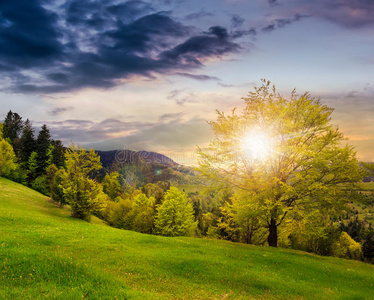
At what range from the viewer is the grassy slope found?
9.73 metres

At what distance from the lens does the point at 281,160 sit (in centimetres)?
2184

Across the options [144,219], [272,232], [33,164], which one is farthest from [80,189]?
[33,164]

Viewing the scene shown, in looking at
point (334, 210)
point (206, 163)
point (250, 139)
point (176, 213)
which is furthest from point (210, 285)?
point (176, 213)

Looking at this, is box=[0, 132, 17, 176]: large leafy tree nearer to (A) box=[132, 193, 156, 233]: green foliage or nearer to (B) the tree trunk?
(A) box=[132, 193, 156, 233]: green foliage

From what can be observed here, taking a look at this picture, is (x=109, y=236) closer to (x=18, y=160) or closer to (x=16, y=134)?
(x=18, y=160)

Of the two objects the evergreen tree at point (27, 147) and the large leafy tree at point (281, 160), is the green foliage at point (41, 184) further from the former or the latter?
the large leafy tree at point (281, 160)

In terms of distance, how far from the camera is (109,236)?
21.5 m

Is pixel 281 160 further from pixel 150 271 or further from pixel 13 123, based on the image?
pixel 13 123

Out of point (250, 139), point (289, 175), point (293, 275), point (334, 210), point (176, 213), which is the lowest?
point (176, 213)

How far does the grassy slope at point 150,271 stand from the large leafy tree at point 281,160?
5.17 m

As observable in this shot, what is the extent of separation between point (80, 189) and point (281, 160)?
104ft

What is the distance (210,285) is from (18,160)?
8368 cm

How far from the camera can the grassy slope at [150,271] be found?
31.9 feet

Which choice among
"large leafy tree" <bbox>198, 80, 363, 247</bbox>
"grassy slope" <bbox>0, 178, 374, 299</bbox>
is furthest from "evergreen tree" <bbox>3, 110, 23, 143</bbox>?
"large leafy tree" <bbox>198, 80, 363, 247</bbox>
